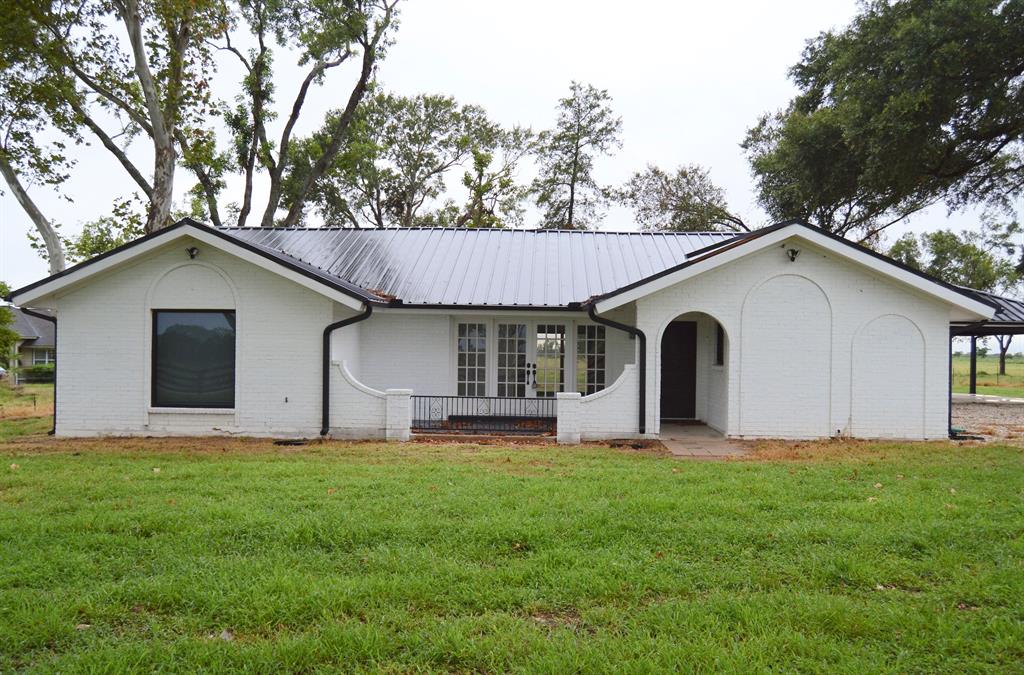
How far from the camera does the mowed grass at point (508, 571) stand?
11.8 feet

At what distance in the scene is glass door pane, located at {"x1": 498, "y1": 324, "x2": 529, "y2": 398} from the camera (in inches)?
559

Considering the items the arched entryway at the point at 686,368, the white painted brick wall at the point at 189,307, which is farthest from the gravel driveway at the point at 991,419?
the white painted brick wall at the point at 189,307

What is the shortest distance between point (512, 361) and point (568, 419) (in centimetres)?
327

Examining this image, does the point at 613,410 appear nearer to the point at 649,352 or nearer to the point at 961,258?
the point at 649,352

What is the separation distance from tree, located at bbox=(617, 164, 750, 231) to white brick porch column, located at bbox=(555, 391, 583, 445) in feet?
74.9

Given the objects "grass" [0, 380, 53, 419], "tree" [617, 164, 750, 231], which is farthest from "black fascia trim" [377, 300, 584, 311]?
"tree" [617, 164, 750, 231]

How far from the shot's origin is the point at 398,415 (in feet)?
37.6

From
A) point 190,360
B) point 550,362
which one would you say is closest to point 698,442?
point 550,362

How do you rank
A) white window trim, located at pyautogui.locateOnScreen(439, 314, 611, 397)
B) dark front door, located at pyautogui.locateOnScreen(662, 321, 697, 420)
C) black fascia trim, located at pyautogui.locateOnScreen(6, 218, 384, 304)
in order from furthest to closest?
dark front door, located at pyautogui.locateOnScreen(662, 321, 697, 420)
white window trim, located at pyautogui.locateOnScreen(439, 314, 611, 397)
black fascia trim, located at pyautogui.locateOnScreen(6, 218, 384, 304)

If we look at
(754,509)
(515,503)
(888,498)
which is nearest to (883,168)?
(888,498)

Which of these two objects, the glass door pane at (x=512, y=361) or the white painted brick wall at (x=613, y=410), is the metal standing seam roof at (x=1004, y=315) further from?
the glass door pane at (x=512, y=361)

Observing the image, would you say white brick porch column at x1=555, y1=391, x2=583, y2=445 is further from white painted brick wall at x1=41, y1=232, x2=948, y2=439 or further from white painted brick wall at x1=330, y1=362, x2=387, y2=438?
white painted brick wall at x1=330, y1=362, x2=387, y2=438

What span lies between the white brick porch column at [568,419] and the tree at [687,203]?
74.9 feet

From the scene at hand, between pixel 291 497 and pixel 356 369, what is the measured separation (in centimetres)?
704
